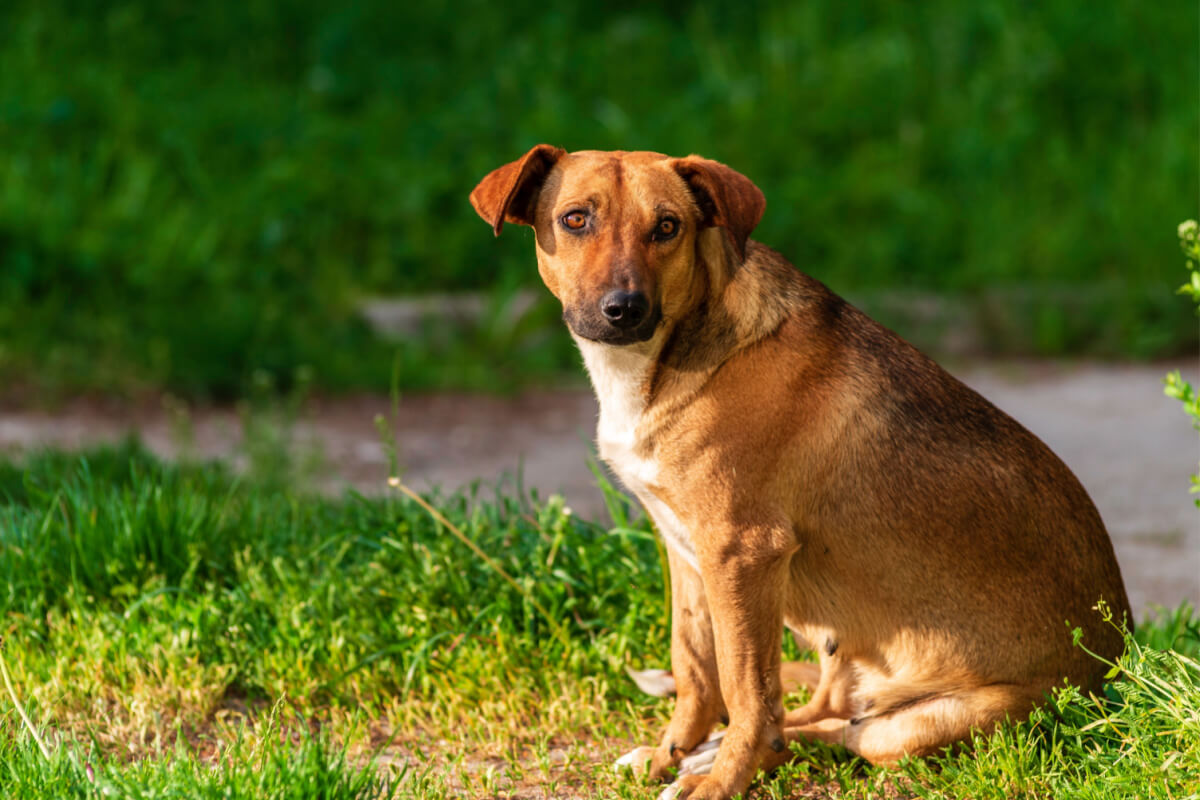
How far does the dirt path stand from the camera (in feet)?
18.6

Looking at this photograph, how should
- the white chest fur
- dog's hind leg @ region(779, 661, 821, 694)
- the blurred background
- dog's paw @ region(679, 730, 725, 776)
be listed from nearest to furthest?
the white chest fur
dog's paw @ region(679, 730, 725, 776)
dog's hind leg @ region(779, 661, 821, 694)
the blurred background

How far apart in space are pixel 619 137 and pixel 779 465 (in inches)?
213

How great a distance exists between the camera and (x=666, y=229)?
2.98 m

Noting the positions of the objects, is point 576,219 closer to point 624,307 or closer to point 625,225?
point 625,225

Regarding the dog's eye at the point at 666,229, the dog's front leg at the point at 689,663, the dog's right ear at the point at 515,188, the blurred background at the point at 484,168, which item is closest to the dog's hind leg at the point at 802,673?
the dog's front leg at the point at 689,663

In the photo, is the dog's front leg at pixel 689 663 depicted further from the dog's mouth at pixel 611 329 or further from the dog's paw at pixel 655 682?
the dog's mouth at pixel 611 329

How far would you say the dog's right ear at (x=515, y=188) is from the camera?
3039 mm

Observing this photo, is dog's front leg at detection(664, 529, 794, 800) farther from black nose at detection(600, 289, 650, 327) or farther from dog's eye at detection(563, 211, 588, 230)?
dog's eye at detection(563, 211, 588, 230)

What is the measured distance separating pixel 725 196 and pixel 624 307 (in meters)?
0.36

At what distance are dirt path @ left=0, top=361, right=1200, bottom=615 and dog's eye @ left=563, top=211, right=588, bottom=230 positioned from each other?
99.1 inches

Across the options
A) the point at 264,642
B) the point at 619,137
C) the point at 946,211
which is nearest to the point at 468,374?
the point at 619,137

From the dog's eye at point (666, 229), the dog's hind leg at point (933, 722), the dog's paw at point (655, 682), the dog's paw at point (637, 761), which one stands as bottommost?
the dog's paw at point (637, 761)

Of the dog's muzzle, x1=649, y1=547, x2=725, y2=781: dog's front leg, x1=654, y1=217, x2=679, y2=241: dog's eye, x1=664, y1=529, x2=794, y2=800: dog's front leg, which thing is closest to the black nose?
the dog's muzzle

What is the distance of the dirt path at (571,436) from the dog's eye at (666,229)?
2.53 m
